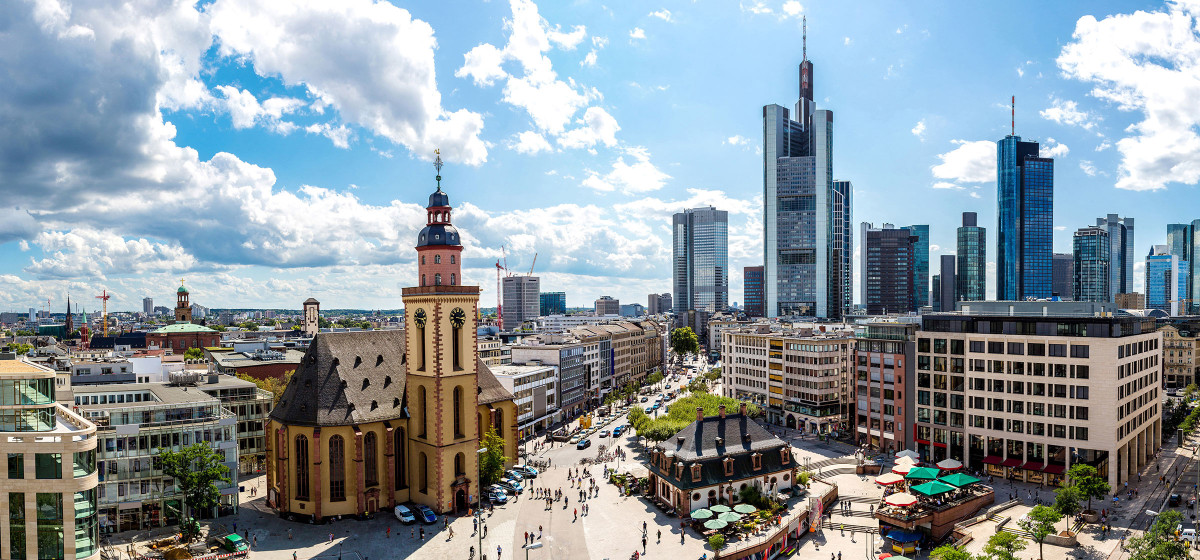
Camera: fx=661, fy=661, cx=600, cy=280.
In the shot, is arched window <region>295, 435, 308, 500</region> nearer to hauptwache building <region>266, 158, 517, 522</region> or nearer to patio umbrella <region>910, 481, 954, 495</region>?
hauptwache building <region>266, 158, 517, 522</region>

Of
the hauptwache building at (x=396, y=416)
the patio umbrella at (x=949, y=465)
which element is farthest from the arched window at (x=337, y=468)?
the patio umbrella at (x=949, y=465)

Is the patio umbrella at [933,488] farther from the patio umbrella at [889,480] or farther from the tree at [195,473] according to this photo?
the tree at [195,473]

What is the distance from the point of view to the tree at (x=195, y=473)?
58.2 m

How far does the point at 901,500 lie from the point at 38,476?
62.3 m

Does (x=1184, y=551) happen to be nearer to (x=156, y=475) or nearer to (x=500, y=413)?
(x=500, y=413)

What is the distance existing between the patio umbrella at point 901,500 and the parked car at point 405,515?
43820 mm

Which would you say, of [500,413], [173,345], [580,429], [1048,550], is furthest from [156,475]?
[173,345]

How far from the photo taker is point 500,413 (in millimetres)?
80062

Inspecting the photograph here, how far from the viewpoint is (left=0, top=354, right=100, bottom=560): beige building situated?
30.8m

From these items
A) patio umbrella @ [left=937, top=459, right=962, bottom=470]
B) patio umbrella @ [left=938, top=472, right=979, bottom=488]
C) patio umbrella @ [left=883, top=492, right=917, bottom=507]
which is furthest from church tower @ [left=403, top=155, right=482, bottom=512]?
patio umbrella @ [left=937, top=459, right=962, bottom=470]

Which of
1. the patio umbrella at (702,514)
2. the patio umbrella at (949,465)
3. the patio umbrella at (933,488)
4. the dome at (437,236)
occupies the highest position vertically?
the dome at (437,236)

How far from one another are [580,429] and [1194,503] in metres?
77.5

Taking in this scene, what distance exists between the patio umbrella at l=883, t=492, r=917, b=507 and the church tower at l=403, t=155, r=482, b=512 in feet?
128

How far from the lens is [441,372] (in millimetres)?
64000
